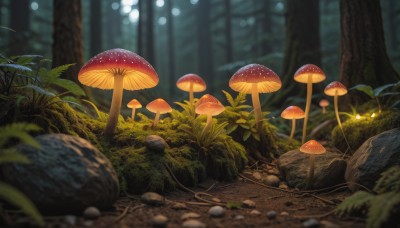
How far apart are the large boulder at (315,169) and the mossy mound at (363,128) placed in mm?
906

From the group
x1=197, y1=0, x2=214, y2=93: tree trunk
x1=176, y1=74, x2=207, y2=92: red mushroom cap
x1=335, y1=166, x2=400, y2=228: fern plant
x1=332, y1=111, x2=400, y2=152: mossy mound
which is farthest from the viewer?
x1=197, y1=0, x2=214, y2=93: tree trunk

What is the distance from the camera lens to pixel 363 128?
180 inches

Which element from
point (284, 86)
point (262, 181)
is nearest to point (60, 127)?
point (262, 181)

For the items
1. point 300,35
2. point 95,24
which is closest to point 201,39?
point 95,24

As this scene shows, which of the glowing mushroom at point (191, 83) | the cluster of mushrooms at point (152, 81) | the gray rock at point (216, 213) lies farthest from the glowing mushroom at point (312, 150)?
the glowing mushroom at point (191, 83)

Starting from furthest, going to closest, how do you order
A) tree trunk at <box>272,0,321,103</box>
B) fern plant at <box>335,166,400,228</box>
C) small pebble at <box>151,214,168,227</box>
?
tree trunk at <box>272,0,321,103</box> < small pebble at <box>151,214,168,227</box> < fern plant at <box>335,166,400,228</box>

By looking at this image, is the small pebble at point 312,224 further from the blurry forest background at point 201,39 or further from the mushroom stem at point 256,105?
the blurry forest background at point 201,39

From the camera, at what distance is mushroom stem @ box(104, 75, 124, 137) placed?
3572 mm

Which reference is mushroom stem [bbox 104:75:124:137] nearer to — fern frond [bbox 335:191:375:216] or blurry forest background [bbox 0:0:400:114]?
blurry forest background [bbox 0:0:400:114]

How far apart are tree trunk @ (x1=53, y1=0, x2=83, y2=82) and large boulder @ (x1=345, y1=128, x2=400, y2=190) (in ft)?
17.7

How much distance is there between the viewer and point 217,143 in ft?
13.3

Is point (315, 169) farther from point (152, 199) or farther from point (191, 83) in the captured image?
point (191, 83)

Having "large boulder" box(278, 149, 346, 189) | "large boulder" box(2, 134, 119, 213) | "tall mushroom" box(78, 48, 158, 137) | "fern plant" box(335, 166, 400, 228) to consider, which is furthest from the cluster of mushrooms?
"large boulder" box(2, 134, 119, 213)

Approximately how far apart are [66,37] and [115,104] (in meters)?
2.96
